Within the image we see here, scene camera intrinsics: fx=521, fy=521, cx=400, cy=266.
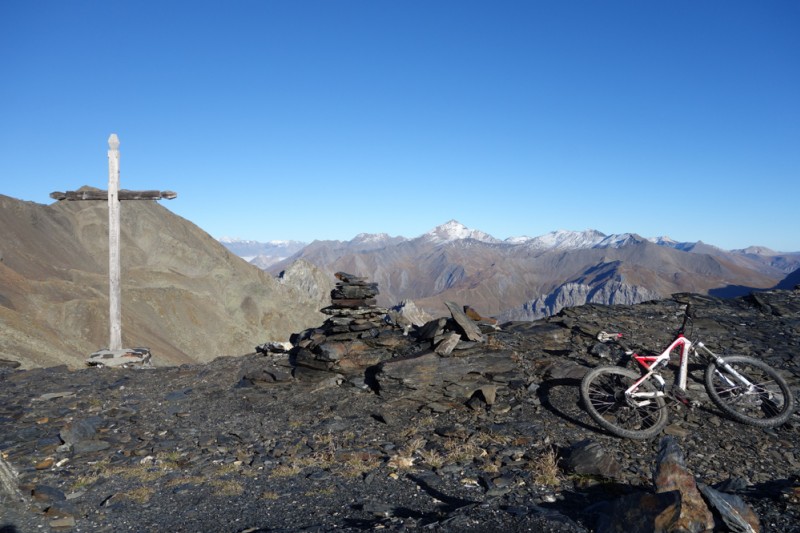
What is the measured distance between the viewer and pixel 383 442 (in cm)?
905

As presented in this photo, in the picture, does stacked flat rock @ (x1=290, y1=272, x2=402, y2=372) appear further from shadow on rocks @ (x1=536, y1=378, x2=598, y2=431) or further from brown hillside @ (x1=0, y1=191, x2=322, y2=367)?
brown hillside @ (x1=0, y1=191, x2=322, y2=367)

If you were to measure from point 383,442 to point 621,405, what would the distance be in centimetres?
427

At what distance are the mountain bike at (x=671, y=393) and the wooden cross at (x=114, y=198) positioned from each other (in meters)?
13.4

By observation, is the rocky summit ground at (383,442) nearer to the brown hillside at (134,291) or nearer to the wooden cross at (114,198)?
the wooden cross at (114,198)

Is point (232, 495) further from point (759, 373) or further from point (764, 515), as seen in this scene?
point (759, 373)

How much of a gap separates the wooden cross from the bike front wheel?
15.1m

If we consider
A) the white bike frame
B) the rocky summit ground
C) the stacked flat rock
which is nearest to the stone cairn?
the stacked flat rock

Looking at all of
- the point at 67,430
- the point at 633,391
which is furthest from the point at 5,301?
the point at 633,391

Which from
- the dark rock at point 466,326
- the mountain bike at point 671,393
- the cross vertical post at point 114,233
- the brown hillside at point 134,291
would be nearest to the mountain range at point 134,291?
the brown hillside at point 134,291

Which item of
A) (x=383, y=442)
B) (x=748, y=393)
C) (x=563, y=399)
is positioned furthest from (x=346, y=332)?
(x=748, y=393)

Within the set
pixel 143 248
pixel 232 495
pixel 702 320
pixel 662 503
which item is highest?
pixel 143 248

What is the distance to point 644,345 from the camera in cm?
1227

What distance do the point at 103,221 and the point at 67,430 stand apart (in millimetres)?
89518

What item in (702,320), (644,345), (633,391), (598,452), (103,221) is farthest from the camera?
(103,221)
